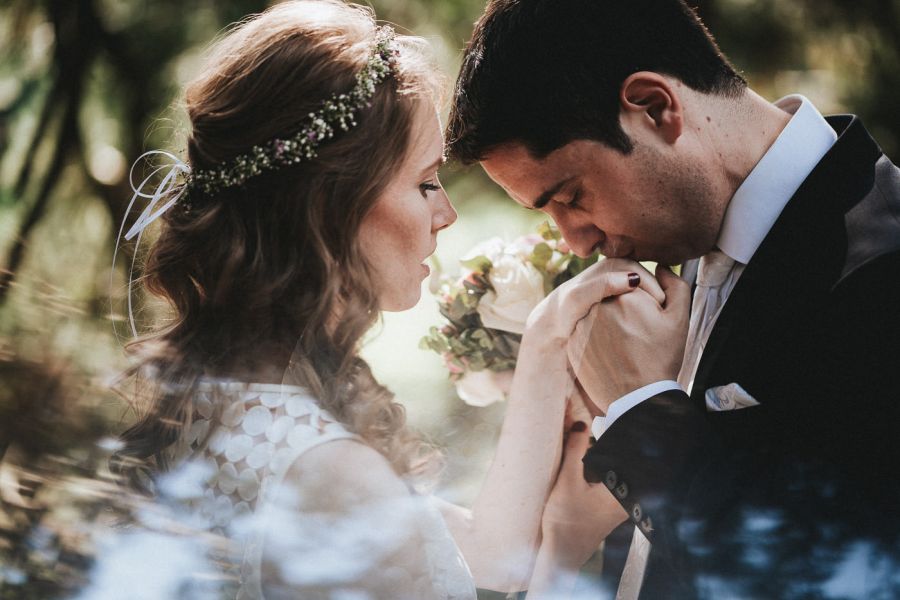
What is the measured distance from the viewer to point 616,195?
1.06 meters

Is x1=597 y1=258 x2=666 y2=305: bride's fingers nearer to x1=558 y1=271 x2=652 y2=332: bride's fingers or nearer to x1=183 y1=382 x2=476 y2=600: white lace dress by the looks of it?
x1=558 y1=271 x2=652 y2=332: bride's fingers

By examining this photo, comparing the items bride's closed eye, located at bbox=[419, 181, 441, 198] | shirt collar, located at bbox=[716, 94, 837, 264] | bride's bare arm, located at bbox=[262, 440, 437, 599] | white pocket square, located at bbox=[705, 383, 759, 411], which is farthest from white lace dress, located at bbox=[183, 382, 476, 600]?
shirt collar, located at bbox=[716, 94, 837, 264]

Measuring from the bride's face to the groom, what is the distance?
0.14 meters

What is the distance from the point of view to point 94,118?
992 mm

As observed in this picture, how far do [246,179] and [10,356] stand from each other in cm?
35

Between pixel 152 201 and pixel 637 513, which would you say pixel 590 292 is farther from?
pixel 152 201

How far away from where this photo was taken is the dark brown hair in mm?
1028

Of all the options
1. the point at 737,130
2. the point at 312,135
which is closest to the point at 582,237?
the point at 737,130

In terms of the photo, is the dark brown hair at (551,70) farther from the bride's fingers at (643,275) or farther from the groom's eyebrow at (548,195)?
the bride's fingers at (643,275)

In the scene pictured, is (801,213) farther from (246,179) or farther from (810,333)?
(246,179)

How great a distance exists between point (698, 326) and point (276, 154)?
0.60m

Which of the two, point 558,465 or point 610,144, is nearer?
point 558,465

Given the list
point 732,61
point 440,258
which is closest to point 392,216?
point 440,258

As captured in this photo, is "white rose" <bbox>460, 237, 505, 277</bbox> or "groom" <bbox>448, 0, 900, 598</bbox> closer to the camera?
"groom" <bbox>448, 0, 900, 598</bbox>
